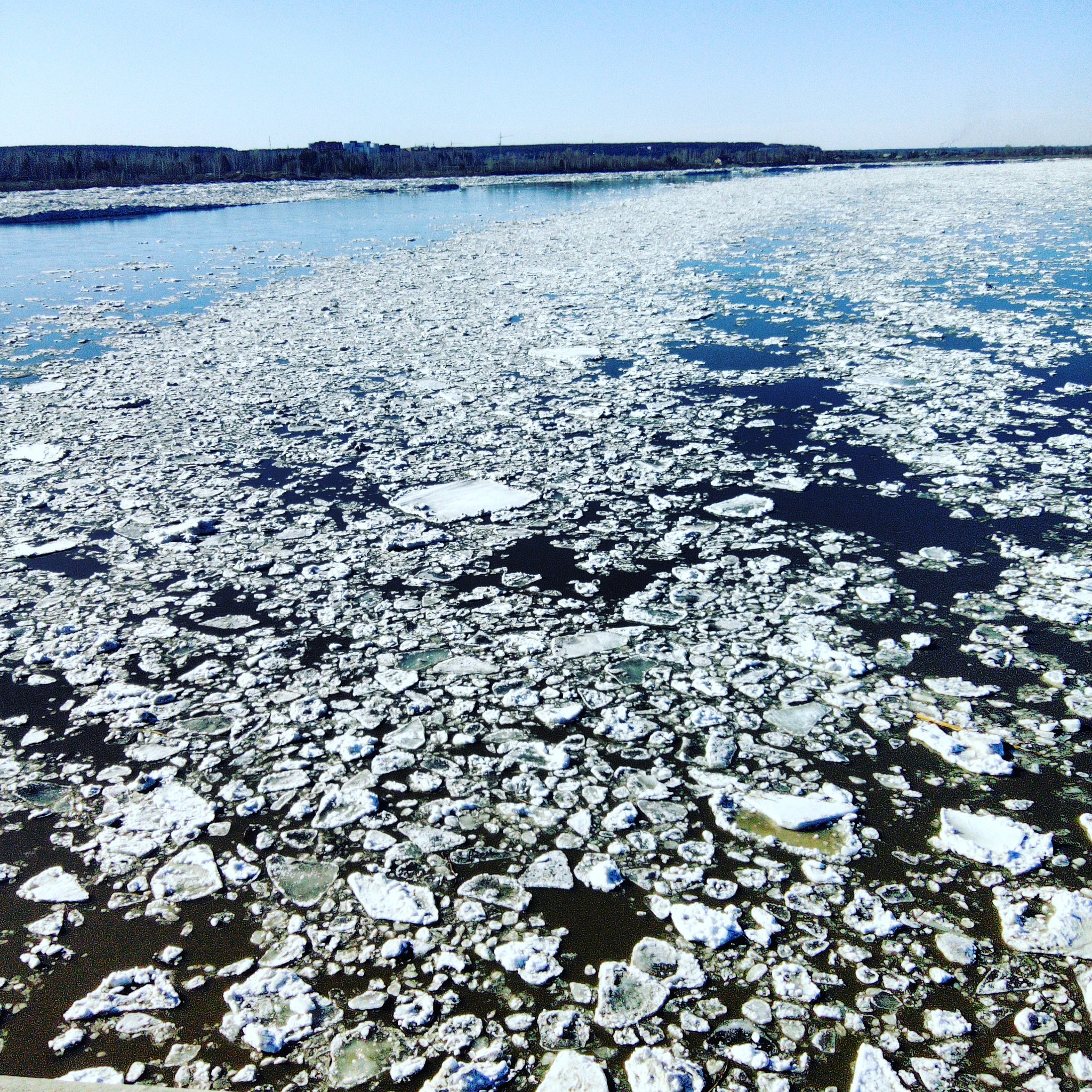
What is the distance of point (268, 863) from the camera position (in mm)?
2188

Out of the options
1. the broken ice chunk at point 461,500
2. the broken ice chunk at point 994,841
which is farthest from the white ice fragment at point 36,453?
the broken ice chunk at point 994,841

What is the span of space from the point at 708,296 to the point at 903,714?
8.47m

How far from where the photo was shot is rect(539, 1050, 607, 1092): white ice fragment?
5.22 feet

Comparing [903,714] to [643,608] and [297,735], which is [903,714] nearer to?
[643,608]

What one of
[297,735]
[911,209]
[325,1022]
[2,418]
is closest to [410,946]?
[325,1022]

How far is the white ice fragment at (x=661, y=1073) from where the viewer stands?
5.20 ft

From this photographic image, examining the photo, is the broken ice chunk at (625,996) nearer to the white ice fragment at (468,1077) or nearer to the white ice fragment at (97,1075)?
the white ice fragment at (468,1077)

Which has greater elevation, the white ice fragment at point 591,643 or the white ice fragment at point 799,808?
the white ice fragment at point 591,643

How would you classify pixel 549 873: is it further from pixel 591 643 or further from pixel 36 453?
pixel 36 453

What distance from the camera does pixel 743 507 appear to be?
4.21 meters

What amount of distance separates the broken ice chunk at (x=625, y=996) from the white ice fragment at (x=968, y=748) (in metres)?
1.23

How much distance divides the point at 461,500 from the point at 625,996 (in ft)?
9.87

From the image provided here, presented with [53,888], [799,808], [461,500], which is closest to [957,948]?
[799,808]

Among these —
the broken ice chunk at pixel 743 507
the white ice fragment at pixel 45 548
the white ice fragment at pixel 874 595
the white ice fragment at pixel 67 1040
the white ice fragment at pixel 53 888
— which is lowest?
the white ice fragment at pixel 67 1040
